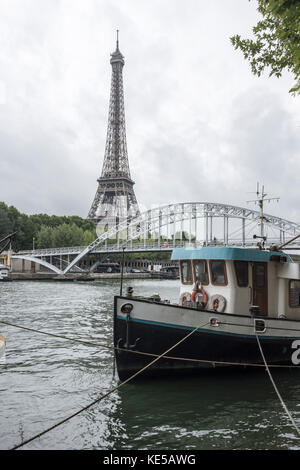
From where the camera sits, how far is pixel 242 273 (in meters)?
10.5

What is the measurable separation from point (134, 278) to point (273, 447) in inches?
2799

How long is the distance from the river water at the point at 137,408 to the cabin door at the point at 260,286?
1.79 m

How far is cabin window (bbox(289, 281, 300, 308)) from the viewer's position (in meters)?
11.1

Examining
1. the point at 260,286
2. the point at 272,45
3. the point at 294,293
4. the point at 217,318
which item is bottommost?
the point at 217,318

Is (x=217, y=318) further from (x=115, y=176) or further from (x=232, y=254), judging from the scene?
(x=115, y=176)

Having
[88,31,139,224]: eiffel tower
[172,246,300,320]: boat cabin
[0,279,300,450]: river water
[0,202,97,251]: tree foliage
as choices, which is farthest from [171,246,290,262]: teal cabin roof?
[88,31,139,224]: eiffel tower

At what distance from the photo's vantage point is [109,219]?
105875 millimetres

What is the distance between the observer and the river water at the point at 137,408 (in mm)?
6906

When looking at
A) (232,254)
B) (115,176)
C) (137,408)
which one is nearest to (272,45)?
(232,254)

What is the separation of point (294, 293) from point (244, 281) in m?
1.76

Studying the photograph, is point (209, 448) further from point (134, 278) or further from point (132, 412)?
point (134, 278)

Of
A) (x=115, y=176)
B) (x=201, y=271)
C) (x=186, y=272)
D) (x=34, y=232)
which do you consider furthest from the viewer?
(x=115, y=176)

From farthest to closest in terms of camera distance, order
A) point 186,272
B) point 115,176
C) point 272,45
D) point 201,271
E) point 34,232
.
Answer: point 115,176 → point 34,232 → point 186,272 → point 201,271 → point 272,45

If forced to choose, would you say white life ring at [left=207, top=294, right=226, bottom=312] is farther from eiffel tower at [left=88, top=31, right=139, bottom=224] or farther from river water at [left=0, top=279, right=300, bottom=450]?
eiffel tower at [left=88, top=31, right=139, bottom=224]
